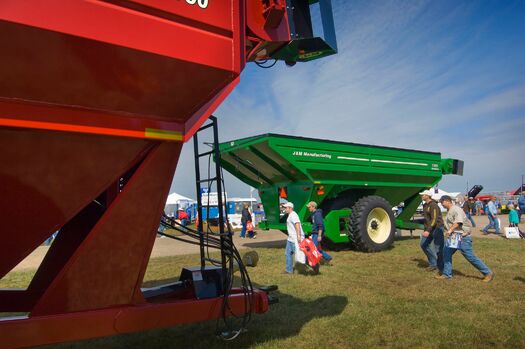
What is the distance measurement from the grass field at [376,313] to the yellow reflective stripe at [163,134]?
83.4 inches

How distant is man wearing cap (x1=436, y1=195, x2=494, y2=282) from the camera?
21.6 ft

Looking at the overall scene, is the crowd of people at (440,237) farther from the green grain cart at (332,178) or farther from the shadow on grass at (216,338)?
the shadow on grass at (216,338)

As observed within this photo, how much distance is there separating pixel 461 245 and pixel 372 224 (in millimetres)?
3623

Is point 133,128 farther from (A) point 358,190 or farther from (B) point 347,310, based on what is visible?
(A) point 358,190

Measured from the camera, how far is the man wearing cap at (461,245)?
21.6 feet

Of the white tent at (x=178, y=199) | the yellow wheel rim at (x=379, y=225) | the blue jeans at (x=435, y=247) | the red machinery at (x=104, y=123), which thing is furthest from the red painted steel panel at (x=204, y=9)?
the white tent at (x=178, y=199)

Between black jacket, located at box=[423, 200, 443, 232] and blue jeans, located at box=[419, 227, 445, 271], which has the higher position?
black jacket, located at box=[423, 200, 443, 232]

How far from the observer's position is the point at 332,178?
983cm

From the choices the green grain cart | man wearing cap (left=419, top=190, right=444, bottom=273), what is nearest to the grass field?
man wearing cap (left=419, top=190, right=444, bottom=273)

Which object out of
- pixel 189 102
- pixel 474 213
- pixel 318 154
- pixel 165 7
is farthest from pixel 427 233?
pixel 474 213

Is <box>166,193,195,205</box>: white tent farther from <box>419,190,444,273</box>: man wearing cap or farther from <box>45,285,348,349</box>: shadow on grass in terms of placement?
<box>45,285,348,349</box>: shadow on grass

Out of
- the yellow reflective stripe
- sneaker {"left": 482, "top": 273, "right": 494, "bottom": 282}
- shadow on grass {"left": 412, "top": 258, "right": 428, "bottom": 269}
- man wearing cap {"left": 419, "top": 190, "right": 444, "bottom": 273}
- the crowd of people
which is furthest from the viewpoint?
shadow on grass {"left": 412, "top": 258, "right": 428, "bottom": 269}

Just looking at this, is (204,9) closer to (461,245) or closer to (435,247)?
(461,245)

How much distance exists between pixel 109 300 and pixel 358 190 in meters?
8.68
